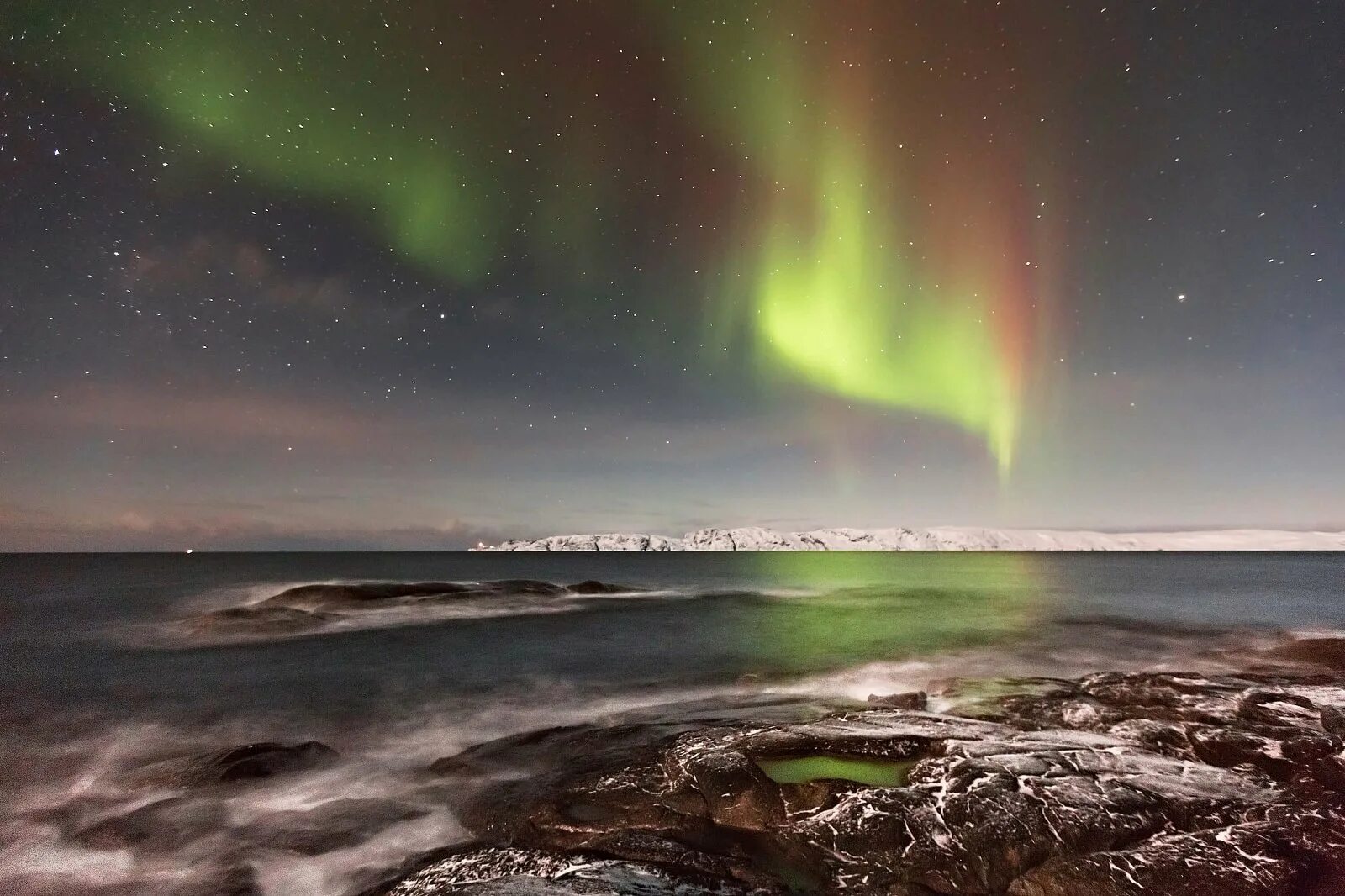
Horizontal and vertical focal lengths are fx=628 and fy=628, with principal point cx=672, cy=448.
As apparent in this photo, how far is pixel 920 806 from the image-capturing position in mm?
8953

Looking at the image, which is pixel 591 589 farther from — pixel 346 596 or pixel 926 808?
pixel 926 808

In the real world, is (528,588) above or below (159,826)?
below

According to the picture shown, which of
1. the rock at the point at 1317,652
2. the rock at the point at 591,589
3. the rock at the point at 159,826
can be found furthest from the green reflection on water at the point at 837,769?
the rock at the point at 591,589

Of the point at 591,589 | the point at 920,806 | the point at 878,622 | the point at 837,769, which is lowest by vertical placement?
the point at 591,589

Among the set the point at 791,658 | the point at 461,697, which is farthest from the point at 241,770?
the point at 791,658

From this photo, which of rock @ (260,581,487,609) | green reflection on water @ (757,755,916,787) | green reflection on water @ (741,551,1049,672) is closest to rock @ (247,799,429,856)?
green reflection on water @ (757,755,916,787)

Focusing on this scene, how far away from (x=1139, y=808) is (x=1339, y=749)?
237 inches

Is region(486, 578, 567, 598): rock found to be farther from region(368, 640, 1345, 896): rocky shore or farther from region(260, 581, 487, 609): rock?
region(368, 640, 1345, 896): rocky shore

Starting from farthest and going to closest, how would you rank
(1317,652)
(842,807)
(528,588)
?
(528,588), (1317,652), (842,807)

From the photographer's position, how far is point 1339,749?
1136 centimetres

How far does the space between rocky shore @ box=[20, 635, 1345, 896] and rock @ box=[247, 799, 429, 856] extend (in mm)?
41

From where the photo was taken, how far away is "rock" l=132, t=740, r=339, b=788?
12.1 m

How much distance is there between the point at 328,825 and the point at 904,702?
507 inches

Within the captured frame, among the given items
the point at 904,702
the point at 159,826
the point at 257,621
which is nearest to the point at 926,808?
the point at 904,702
